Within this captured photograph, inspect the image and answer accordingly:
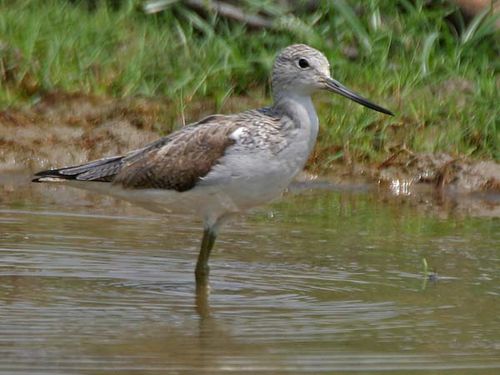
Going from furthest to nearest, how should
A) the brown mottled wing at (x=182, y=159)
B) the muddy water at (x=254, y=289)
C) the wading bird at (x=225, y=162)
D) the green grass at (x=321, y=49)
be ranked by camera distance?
the green grass at (x=321, y=49)
the brown mottled wing at (x=182, y=159)
the wading bird at (x=225, y=162)
the muddy water at (x=254, y=289)

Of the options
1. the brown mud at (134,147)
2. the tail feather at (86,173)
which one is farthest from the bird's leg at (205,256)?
the brown mud at (134,147)

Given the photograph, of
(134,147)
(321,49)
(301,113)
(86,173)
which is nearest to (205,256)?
(86,173)

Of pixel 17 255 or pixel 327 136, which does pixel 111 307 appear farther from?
pixel 327 136

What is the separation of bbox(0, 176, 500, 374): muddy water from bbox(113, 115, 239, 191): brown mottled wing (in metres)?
0.52

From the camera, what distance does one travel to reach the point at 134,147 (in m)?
11.5

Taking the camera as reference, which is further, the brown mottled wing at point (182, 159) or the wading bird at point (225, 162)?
the brown mottled wing at point (182, 159)

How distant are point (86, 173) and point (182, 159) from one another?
627 millimetres

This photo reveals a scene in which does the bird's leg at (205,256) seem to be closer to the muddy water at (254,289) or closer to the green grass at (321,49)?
the muddy water at (254,289)

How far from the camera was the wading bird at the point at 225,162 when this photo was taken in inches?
322

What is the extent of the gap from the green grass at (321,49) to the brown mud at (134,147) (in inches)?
4.2

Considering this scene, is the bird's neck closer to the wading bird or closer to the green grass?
the wading bird

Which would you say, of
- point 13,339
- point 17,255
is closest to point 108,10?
point 17,255

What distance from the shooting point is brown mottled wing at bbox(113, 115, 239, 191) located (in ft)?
27.2

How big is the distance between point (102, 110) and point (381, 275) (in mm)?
4033
